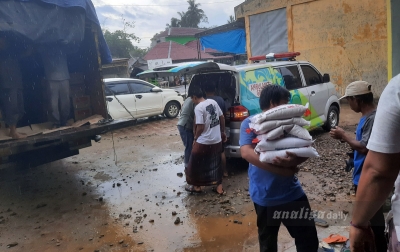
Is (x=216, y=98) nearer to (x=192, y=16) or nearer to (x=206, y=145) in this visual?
(x=206, y=145)

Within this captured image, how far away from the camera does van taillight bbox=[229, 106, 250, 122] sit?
5363mm

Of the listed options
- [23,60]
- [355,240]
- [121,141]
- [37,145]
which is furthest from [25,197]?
[355,240]

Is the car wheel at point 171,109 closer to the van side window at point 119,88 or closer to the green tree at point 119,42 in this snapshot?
the van side window at point 119,88

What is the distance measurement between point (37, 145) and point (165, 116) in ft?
25.2

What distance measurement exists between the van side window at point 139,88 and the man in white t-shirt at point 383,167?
9.83 meters

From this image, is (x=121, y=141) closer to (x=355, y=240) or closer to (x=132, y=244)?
(x=132, y=244)

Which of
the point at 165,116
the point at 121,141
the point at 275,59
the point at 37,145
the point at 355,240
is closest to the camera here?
the point at 355,240

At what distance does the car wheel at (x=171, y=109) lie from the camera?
1201 cm

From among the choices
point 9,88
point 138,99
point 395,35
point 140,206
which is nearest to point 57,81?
point 9,88

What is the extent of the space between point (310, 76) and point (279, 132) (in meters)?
5.24

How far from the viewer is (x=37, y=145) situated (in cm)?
477

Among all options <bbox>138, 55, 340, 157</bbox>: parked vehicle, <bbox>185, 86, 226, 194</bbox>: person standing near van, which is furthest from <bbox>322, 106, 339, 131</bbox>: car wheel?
<bbox>185, 86, 226, 194</bbox>: person standing near van

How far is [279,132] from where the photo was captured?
7.95 ft

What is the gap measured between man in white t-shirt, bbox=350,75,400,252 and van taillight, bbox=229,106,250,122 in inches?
145
